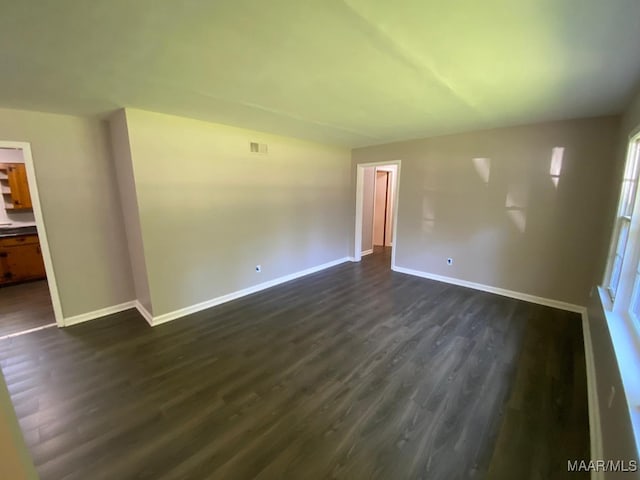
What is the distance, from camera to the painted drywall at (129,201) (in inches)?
110

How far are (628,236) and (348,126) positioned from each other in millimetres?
2899

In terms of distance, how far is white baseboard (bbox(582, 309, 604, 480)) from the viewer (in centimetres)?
150

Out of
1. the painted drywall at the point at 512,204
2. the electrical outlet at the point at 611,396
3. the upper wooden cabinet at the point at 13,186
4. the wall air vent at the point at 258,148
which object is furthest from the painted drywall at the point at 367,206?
the upper wooden cabinet at the point at 13,186

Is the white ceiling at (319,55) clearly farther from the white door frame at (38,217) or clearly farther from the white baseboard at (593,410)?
the white baseboard at (593,410)

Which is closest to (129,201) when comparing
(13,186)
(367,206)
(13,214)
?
(13,186)

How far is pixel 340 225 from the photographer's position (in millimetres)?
5555

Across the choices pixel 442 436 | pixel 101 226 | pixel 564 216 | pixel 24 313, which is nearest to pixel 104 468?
pixel 442 436

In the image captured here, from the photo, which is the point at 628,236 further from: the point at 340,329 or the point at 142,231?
Result: the point at 142,231

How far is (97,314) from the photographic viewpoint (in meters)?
3.27

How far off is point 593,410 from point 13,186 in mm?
7854

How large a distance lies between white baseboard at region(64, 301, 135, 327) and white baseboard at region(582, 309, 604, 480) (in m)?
4.56

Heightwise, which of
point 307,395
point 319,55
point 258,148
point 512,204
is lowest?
point 307,395

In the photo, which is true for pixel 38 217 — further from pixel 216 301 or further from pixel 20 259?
pixel 20 259

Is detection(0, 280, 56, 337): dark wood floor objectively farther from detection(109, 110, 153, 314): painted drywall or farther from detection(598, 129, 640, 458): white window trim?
detection(598, 129, 640, 458): white window trim
